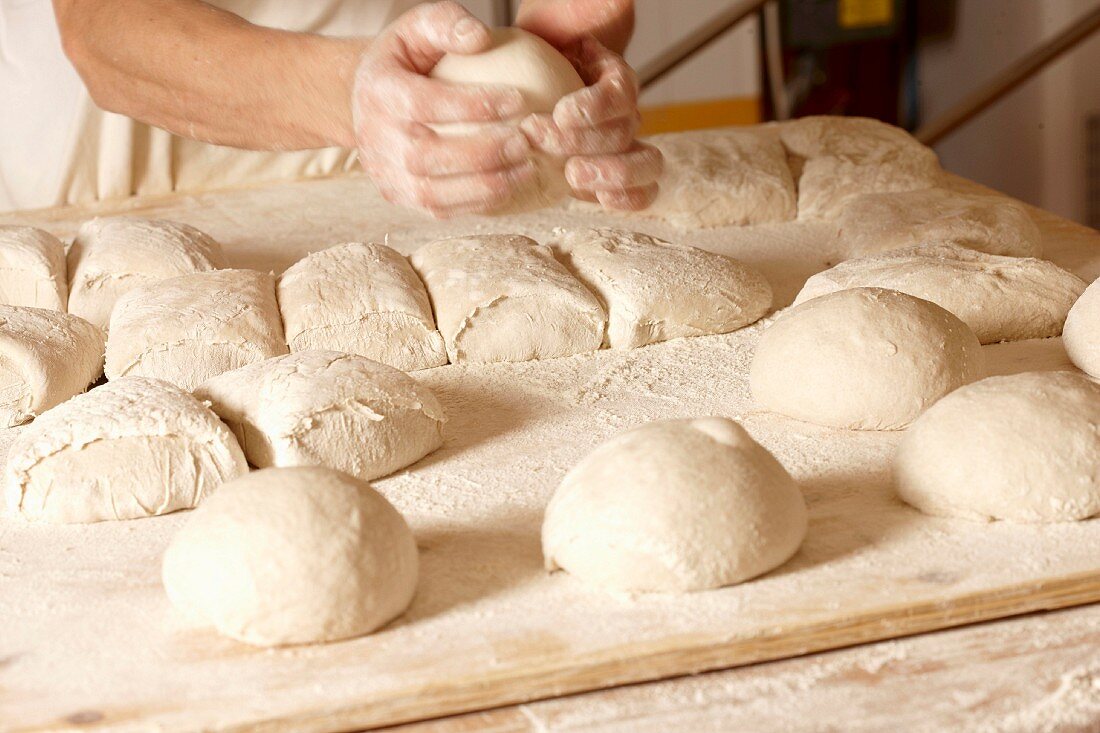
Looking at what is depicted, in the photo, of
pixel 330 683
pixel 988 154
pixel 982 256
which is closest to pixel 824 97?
pixel 988 154

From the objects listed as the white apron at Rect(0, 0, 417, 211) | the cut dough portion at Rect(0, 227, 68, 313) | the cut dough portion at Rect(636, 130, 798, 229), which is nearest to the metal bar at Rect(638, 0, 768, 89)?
the white apron at Rect(0, 0, 417, 211)

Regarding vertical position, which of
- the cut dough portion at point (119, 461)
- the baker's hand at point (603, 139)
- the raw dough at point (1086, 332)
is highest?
the baker's hand at point (603, 139)

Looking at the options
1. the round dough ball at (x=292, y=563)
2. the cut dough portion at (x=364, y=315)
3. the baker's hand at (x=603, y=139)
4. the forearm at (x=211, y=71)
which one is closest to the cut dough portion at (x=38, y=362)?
the cut dough portion at (x=364, y=315)

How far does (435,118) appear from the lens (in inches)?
61.9

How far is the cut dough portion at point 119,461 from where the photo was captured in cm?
139

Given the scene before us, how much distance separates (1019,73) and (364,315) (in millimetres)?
2086

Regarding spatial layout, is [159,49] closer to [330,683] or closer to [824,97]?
[330,683]

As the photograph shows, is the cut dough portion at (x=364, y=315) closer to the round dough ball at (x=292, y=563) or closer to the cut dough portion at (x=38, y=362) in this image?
the cut dough portion at (x=38, y=362)

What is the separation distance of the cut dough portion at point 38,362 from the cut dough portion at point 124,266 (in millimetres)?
192

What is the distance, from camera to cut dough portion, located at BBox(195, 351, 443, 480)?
57.9 inches

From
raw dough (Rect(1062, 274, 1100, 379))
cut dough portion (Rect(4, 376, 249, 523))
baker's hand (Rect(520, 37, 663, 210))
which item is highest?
baker's hand (Rect(520, 37, 663, 210))

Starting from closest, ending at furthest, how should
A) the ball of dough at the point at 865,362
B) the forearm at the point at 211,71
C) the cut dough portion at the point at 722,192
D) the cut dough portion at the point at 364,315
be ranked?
the ball of dough at the point at 865,362, the cut dough portion at the point at 364,315, the forearm at the point at 211,71, the cut dough portion at the point at 722,192

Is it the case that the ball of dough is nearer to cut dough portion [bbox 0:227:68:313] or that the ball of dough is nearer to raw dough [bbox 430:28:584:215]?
raw dough [bbox 430:28:584:215]

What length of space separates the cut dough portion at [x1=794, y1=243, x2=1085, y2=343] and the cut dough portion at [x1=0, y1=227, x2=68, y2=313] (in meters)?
1.20
